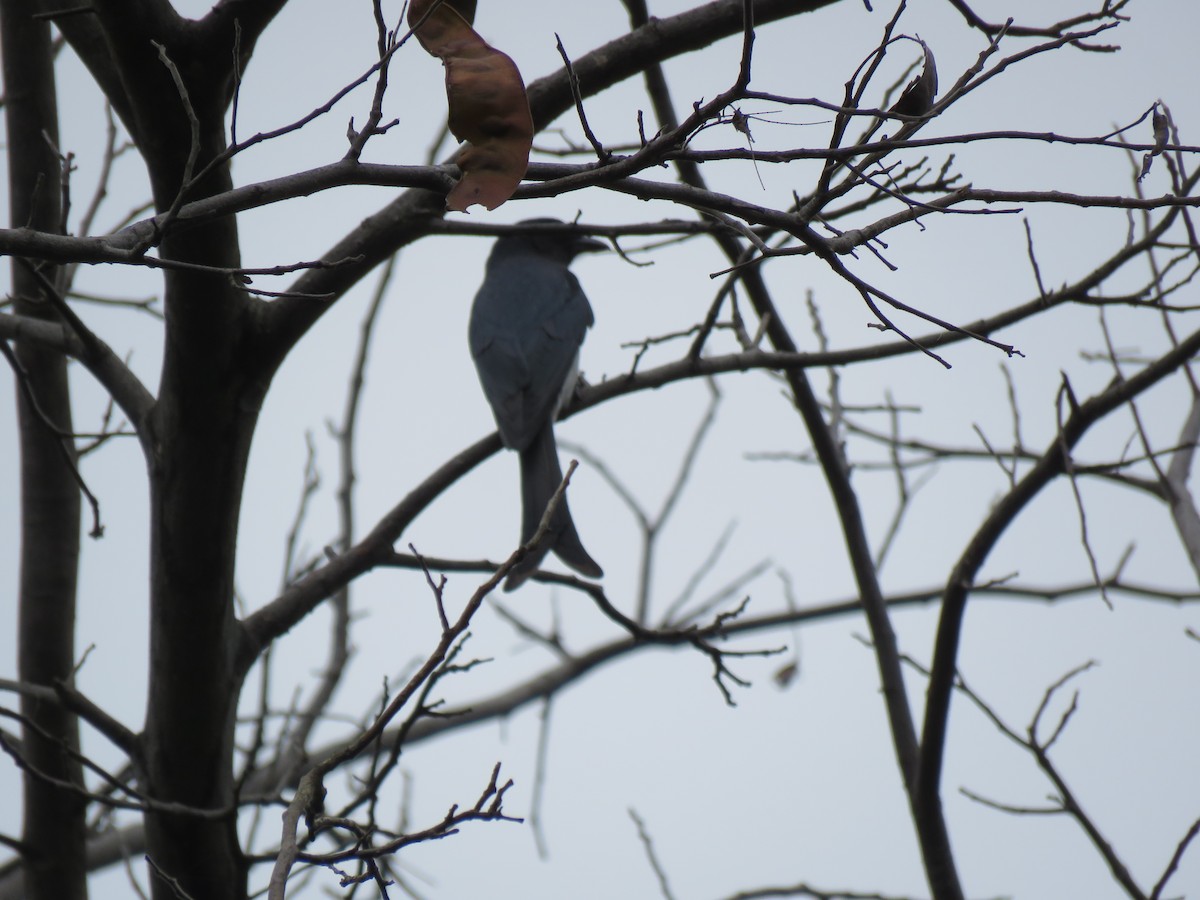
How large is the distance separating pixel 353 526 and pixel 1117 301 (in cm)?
283

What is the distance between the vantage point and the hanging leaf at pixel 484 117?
1.83 metres

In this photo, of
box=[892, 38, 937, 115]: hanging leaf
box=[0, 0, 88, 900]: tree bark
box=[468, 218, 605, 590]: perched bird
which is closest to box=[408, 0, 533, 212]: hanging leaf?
box=[892, 38, 937, 115]: hanging leaf

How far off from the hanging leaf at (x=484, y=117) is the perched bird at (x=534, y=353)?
228 cm

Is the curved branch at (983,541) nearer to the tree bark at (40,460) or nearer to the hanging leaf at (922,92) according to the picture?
the hanging leaf at (922,92)

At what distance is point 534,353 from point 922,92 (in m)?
4.06

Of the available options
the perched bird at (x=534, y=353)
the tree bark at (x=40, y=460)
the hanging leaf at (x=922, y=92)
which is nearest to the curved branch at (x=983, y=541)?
the hanging leaf at (x=922, y=92)

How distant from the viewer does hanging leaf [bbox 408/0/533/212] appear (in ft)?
6.00

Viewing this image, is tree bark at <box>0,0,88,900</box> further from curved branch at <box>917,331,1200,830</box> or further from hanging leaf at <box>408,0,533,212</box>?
curved branch at <box>917,331,1200,830</box>

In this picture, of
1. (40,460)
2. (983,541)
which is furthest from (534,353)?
(983,541)

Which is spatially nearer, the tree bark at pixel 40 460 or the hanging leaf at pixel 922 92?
the hanging leaf at pixel 922 92

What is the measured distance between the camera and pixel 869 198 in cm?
305

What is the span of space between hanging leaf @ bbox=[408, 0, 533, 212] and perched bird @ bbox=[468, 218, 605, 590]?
228cm

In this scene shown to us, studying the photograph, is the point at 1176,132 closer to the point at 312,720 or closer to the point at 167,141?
the point at 167,141

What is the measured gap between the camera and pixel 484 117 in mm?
1907
